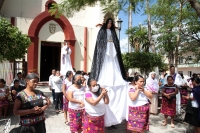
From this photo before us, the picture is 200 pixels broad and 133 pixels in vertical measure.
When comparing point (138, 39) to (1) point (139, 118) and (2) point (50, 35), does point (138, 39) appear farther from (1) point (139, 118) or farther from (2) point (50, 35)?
(1) point (139, 118)

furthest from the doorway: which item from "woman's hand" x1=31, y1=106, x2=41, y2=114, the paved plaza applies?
"woman's hand" x1=31, y1=106, x2=41, y2=114

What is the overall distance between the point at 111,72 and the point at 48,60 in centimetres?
1261

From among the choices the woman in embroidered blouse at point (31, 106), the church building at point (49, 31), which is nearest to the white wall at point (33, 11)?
the church building at point (49, 31)

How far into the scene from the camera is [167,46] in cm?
1171

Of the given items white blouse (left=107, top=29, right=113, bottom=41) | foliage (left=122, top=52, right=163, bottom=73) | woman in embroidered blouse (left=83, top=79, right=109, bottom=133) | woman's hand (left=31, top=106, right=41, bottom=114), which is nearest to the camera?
woman's hand (left=31, top=106, right=41, bottom=114)

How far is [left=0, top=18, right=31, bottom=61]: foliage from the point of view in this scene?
5786mm

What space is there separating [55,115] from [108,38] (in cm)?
351

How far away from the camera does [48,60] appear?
54.1 ft

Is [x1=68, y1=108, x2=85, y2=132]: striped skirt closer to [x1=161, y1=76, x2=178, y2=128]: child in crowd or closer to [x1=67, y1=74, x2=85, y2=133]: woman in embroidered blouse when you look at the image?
[x1=67, y1=74, x2=85, y2=133]: woman in embroidered blouse

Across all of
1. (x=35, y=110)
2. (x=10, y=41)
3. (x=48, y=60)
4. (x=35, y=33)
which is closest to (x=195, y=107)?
(x=35, y=110)

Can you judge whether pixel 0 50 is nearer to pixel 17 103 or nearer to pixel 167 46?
pixel 17 103

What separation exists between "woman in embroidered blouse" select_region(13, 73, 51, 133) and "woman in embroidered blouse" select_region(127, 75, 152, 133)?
176 cm

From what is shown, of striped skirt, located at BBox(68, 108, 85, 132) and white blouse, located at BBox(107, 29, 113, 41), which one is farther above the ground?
white blouse, located at BBox(107, 29, 113, 41)

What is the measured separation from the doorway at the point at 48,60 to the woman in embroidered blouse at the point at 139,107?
39.6 feet
